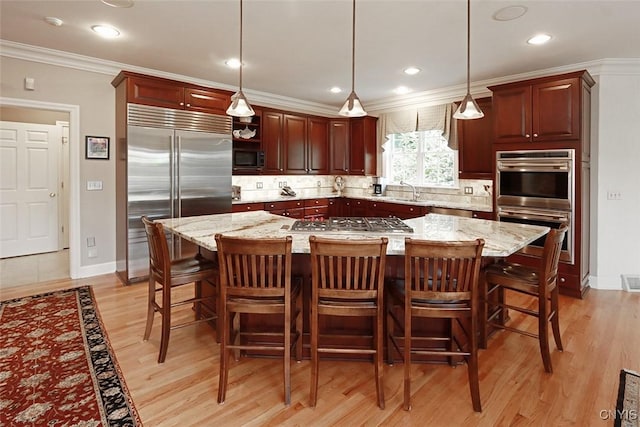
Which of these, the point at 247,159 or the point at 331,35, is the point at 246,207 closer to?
the point at 247,159

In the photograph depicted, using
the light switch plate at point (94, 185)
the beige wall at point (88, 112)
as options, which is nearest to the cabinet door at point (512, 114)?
the beige wall at point (88, 112)

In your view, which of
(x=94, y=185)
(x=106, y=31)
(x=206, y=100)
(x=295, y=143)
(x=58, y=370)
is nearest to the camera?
(x=58, y=370)

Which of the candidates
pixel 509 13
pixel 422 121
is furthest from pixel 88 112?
pixel 422 121

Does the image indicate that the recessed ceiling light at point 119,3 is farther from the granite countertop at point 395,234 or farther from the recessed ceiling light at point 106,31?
the granite countertop at point 395,234

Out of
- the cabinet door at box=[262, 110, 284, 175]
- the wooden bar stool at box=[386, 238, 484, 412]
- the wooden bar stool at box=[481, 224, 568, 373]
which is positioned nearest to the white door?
the cabinet door at box=[262, 110, 284, 175]

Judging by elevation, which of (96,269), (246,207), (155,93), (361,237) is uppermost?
(155,93)

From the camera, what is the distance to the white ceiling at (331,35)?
2.88 m

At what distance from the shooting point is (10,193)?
214 inches

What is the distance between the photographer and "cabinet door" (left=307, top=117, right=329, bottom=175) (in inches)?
250

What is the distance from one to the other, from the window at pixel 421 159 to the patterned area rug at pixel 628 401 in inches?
142

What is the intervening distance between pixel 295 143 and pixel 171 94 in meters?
2.28

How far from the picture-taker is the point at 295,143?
6.15 meters

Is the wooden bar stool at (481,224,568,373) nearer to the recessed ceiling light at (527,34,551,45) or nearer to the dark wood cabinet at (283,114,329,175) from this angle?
the recessed ceiling light at (527,34,551,45)

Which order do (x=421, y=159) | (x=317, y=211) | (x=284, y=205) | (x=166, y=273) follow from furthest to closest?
(x=317, y=211) → (x=421, y=159) → (x=284, y=205) → (x=166, y=273)
